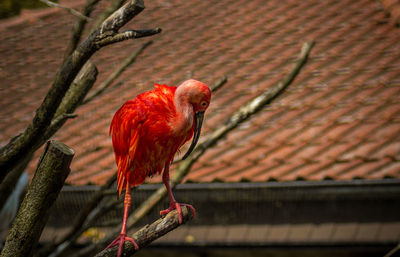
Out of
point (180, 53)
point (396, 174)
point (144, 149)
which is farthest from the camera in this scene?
point (180, 53)

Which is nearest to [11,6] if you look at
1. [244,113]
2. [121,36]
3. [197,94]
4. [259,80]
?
[244,113]

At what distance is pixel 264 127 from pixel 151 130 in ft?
12.2

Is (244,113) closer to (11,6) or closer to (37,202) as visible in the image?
(37,202)

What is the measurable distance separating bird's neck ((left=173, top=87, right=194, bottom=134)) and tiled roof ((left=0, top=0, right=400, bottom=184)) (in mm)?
2327

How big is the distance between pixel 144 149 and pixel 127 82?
165 inches

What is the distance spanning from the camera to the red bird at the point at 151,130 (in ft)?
4.91

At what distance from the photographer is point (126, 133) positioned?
1.55 meters

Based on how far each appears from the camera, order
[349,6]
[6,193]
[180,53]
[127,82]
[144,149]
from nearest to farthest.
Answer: [144,149], [6,193], [127,82], [180,53], [349,6]

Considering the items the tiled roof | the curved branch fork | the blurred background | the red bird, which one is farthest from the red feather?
the tiled roof

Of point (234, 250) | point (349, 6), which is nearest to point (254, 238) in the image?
point (234, 250)

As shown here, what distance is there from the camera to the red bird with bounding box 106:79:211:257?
1497mm

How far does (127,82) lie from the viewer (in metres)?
5.70

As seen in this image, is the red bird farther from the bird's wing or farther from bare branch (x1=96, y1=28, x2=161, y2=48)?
bare branch (x1=96, y1=28, x2=161, y2=48)

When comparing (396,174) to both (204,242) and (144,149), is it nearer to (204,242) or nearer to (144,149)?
(204,242)
